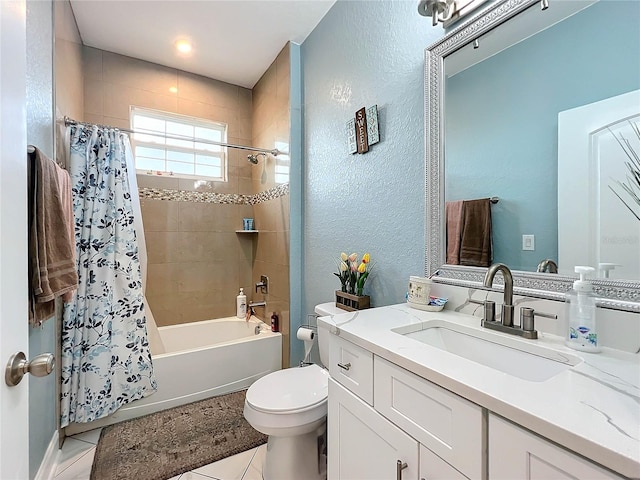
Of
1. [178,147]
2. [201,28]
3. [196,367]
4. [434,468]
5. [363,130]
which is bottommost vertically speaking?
[196,367]

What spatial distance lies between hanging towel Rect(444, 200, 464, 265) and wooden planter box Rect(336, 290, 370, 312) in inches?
20.5

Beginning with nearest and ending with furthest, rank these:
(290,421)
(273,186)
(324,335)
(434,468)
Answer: (434,468) < (290,421) < (324,335) < (273,186)

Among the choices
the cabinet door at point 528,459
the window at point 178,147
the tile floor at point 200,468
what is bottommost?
the tile floor at point 200,468

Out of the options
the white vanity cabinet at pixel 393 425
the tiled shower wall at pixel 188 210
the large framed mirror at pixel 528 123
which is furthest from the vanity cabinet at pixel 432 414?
the tiled shower wall at pixel 188 210

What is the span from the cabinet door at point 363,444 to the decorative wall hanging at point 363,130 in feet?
4.00

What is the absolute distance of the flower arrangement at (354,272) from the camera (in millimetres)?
1602

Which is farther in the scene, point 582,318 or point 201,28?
point 201,28

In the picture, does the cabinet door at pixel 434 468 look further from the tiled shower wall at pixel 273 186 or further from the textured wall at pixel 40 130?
the tiled shower wall at pixel 273 186

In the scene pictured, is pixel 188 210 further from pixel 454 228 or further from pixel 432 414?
pixel 432 414

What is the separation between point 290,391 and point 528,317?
109 cm

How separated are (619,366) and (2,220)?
4.36 feet

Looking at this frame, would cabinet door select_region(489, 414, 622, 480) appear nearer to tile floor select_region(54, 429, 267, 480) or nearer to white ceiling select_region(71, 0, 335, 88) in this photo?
tile floor select_region(54, 429, 267, 480)

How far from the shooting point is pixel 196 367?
2164 mm

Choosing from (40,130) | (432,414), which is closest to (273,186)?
(40,130)
